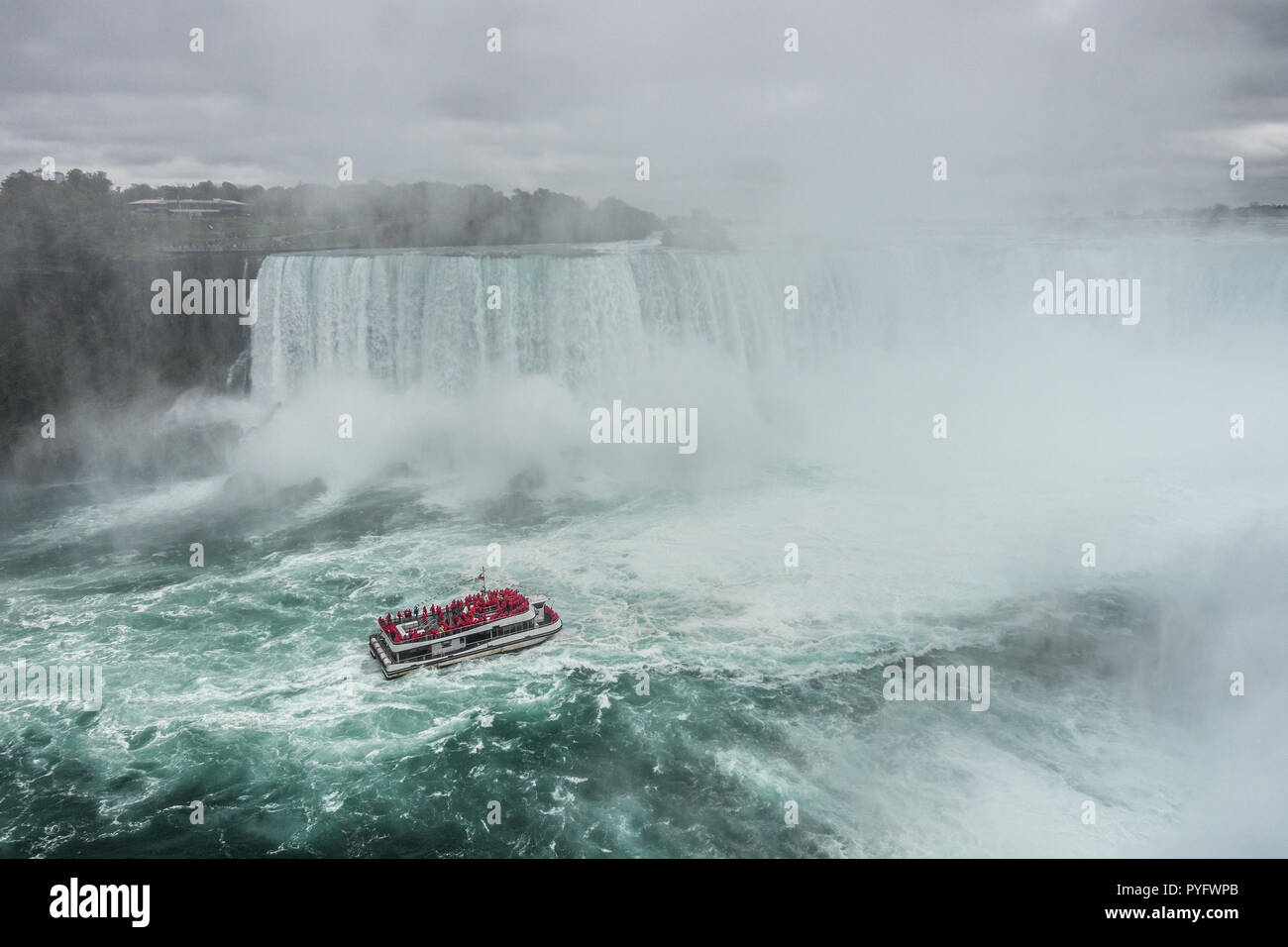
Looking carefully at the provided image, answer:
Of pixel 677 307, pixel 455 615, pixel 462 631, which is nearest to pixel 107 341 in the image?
pixel 677 307

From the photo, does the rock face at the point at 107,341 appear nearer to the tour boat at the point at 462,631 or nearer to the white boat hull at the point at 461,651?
the tour boat at the point at 462,631

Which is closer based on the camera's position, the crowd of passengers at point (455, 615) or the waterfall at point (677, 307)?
the crowd of passengers at point (455, 615)

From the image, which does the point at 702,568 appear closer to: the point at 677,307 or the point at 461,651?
the point at 461,651

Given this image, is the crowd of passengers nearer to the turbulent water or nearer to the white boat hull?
the white boat hull

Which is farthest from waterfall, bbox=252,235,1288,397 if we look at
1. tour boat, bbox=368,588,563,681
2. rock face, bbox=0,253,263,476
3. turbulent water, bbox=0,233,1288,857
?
tour boat, bbox=368,588,563,681

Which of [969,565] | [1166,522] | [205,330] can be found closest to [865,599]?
[969,565]

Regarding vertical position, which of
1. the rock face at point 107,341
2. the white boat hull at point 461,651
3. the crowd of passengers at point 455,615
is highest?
the rock face at point 107,341

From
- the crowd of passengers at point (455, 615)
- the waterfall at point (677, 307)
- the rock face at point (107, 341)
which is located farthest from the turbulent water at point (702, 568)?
the rock face at point (107, 341)
